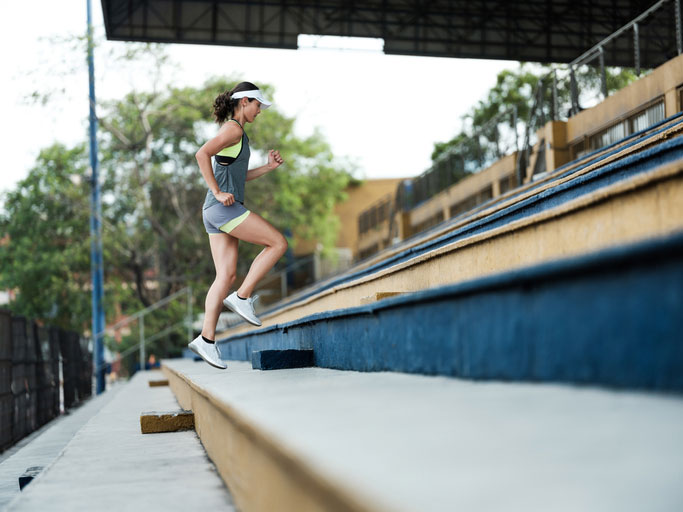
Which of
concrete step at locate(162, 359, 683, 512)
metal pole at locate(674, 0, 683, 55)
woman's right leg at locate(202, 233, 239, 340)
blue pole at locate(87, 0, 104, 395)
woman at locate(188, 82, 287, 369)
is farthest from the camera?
blue pole at locate(87, 0, 104, 395)

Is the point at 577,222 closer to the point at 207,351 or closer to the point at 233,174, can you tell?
the point at 233,174

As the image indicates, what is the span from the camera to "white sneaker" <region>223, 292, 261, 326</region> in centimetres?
575

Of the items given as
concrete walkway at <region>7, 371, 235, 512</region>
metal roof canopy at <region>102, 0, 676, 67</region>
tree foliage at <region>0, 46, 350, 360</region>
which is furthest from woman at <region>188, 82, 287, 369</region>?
tree foliage at <region>0, 46, 350, 360</region>

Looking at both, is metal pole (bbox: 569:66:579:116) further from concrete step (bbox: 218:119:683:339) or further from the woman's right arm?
the woman's right arm

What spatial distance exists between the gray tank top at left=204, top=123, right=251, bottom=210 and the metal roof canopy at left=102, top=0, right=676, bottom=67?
1522 cm

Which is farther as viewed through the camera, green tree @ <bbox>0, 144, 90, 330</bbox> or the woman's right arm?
green tree @ <bbox>0, 144, 90, 330</bbox>

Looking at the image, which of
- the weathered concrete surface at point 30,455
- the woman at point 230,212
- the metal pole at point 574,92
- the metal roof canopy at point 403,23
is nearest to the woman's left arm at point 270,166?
the woman at point 230,212

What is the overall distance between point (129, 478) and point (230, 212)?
2.19 meters

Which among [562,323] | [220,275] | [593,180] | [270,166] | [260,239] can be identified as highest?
[270,166]

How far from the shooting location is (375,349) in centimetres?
360

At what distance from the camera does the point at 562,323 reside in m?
2.09

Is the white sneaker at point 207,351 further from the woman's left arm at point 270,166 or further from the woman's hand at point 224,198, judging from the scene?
the woman's left arm at point 270,166

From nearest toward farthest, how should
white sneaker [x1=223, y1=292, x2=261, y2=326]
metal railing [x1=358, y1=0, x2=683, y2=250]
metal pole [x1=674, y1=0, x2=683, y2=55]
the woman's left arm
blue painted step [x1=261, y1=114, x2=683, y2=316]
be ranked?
blue painted step [x1=261, y1=114, x2=683, y2=316]
white sneaker [x1=223, y1=292, x2=261, y2=326]
the woman's left arm
metal pole [x1=674, y1=0, x2=683, y2=55]
metal railing [x1=358, y1=0, x2=683, y2=250]

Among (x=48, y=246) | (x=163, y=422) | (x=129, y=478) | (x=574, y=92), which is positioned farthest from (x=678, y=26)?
(x=48, y=246)
